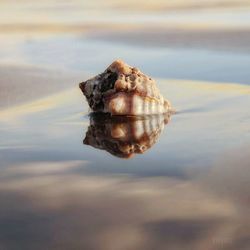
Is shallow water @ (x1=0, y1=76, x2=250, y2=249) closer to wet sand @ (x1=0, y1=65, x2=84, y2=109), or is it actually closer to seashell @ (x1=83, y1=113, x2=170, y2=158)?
seashell @ (x1=83, y1=113, x2=170, y2=158)

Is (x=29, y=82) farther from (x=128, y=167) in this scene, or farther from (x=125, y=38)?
(x=128, y=167)

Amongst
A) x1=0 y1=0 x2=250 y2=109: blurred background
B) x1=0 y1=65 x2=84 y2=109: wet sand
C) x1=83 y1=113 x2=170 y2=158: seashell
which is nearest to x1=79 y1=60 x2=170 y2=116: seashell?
x1=83 y1=113 x2=170 y2=158: seashell

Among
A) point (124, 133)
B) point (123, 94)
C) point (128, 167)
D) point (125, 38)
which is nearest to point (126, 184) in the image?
point (128, 167)

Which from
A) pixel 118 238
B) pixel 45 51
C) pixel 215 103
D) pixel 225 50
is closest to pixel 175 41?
pixel 225 50

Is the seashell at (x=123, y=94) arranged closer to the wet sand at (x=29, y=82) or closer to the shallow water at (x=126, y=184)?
the shallow water at (x=126, y=184)

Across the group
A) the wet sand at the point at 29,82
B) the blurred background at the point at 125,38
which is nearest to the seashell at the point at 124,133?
the wet sand at the point at 29,82
